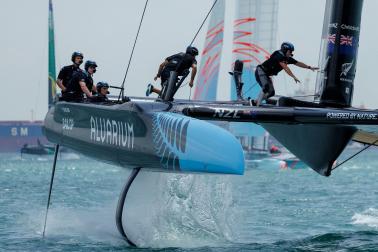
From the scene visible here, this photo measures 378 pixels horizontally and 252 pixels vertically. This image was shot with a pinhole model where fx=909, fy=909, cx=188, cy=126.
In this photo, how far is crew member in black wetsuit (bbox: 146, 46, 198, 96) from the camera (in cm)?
782

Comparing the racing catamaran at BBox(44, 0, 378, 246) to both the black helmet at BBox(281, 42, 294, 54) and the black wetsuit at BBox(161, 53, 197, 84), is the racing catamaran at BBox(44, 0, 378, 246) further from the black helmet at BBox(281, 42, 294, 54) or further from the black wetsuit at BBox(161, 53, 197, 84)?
the black helmet at BBox(281, 42, 294, 54)

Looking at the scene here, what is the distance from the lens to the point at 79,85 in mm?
8820

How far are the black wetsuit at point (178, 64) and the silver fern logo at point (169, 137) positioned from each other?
1.03 m

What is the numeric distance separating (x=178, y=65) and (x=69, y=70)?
1672 mm

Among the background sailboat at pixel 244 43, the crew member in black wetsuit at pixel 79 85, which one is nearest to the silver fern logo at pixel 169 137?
the crew member in black wetsuit at pixel 79 85

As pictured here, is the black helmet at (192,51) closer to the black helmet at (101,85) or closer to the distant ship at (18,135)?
the black helmet at (101,85)

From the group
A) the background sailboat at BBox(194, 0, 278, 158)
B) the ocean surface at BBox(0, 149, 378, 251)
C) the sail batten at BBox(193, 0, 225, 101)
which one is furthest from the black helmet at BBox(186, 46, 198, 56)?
the sail batten at BBox(193, 0, 225, 101)

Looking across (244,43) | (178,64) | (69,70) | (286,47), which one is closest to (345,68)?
(286,47)

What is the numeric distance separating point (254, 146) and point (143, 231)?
29163 mm

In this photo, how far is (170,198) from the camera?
28.5 feet

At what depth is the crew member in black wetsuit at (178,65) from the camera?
7.82 m

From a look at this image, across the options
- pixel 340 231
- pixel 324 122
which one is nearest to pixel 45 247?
pixel 324 122

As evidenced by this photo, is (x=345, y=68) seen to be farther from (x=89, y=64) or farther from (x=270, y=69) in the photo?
(x=89, y=64)

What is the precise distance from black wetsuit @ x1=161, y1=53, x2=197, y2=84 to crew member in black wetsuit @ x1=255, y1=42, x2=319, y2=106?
61 centimetres
